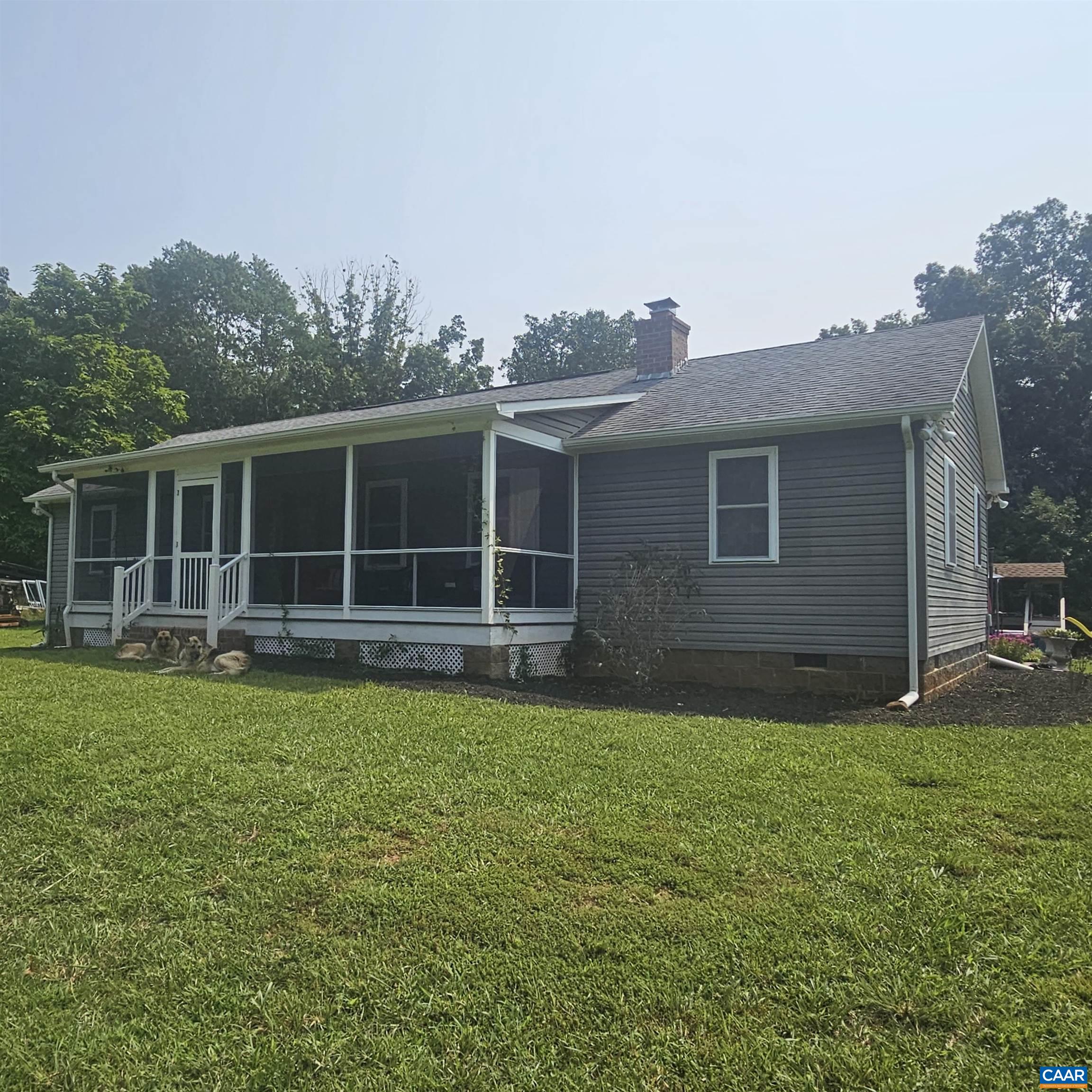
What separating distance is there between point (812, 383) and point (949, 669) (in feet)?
13.4

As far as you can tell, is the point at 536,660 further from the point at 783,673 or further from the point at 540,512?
the point at 783,673

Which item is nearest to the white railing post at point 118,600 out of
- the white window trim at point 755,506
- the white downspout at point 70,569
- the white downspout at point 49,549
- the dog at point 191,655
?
the white downspout at point 70,569

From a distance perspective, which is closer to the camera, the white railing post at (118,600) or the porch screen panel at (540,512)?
the porch screen panel at (540,512)

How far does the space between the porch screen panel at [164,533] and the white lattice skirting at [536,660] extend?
6050 mm

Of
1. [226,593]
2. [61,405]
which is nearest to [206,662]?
[226,593]

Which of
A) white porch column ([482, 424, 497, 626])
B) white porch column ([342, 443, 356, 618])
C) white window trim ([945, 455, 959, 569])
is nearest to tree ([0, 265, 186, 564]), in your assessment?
white porch column ([342, 443, 356, 618])

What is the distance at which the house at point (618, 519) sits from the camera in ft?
31.4

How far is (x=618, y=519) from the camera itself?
11234 millimetres

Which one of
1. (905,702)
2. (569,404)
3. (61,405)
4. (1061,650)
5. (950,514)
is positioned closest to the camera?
(905,702)

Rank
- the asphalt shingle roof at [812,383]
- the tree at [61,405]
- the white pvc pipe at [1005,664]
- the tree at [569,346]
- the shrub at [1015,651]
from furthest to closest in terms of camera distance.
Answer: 1. the tree at [569,346]
2. the tree at [61,405]
3. the shrub at [1015,651]
4. the white pvc pipe at [1005,664]
5. the asphalt shingle roof at [812,383]

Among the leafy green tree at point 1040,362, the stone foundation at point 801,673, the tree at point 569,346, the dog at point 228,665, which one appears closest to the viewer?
the stone foundation at point 801,673

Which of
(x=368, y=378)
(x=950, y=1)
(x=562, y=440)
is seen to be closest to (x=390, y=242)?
(x=368, y=378)

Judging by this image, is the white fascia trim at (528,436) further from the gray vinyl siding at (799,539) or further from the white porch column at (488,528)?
the gray vinyl siding at (799,539)

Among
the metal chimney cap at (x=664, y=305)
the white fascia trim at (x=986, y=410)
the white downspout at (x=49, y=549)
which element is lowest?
the white downspout at (x=49, y=549)
